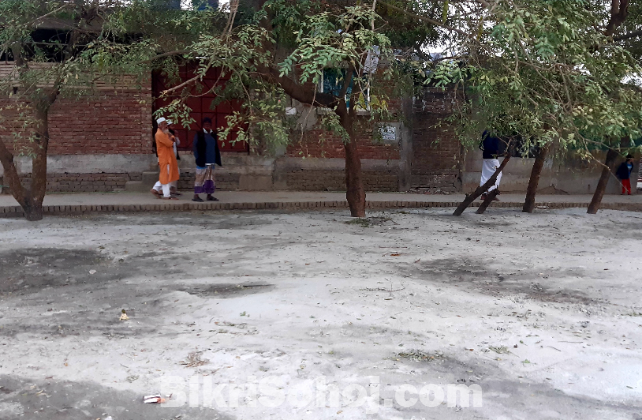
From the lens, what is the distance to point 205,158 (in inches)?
470

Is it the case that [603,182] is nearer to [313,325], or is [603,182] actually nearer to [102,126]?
[313,325]

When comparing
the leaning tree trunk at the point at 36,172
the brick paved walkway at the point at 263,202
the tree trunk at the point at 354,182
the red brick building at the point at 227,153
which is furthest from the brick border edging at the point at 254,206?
the tree trunk at the point at 354,182

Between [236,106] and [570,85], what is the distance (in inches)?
313

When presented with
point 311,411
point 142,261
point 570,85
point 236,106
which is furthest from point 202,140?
point 311,411

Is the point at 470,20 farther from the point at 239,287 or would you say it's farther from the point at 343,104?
the point at 239,287

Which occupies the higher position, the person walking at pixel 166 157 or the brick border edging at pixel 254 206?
the person walking at pixel 166 157

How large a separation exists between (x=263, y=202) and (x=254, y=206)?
0.18 metres

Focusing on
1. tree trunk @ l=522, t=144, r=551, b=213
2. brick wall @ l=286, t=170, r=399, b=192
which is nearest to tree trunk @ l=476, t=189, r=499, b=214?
tree trunk @ l=522, t=144, r=551, b=213

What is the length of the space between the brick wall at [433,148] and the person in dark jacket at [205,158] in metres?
4.62

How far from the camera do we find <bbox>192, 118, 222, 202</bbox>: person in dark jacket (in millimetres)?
11914

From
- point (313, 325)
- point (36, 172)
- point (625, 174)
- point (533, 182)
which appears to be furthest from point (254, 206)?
point (625, 174)

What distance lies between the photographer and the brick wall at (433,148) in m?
14.2

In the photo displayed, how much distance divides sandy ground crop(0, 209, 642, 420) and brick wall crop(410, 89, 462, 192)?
17.3ft

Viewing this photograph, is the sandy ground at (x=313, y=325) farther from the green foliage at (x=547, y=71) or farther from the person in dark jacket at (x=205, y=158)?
the person in dark jacket at (x=205, y=158)
